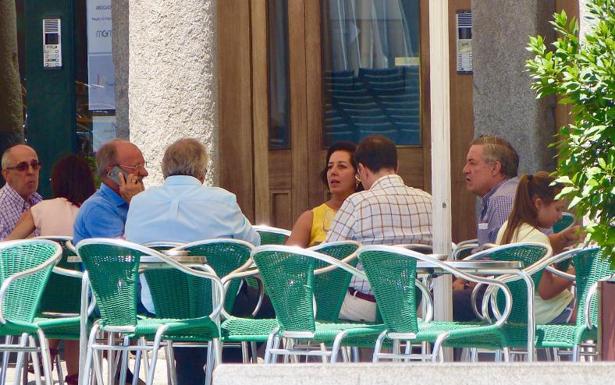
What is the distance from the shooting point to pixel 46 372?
22.1ft

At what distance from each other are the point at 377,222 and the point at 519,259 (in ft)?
2.98

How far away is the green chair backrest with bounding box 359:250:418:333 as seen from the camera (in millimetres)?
6227

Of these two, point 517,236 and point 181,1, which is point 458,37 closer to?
point 181,1

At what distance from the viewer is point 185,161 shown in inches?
300

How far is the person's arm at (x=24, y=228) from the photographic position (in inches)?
352

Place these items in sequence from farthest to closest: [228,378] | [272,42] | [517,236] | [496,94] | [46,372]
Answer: [272,42] → [496,94] → [517,236] → [46,372] → [228,378]

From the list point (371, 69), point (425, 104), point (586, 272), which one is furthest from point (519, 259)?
point (371, 69)

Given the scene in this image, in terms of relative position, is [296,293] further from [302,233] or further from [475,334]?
[302,233]

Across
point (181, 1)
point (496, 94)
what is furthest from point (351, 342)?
point (496, 94)

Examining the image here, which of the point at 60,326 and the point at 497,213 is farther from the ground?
the point at 497,213

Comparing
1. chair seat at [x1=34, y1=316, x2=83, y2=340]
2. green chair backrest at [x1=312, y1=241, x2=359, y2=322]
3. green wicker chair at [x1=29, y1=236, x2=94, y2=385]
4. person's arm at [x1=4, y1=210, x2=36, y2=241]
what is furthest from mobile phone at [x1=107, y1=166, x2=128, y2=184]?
green chair backrest at [x1=312, y1=241, x2=359, y2=322]

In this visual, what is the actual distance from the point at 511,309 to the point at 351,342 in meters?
0.72

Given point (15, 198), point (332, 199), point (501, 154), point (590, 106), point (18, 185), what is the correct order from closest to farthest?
point (590, 106) → point (332, 199) → point (501, 154) → point (15, 198) → point (18, 185)

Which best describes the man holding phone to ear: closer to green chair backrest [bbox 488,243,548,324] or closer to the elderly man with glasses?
the elderly man with glasses
